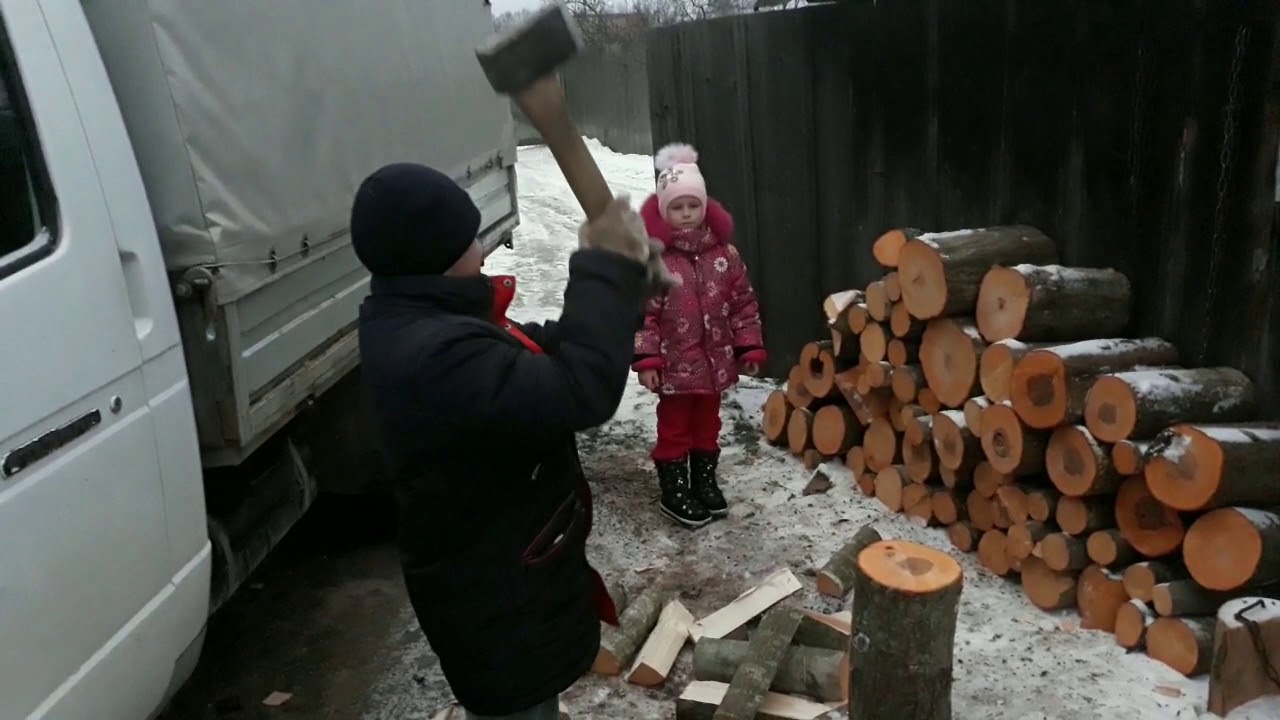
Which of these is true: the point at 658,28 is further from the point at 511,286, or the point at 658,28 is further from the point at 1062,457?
the point at 511,286

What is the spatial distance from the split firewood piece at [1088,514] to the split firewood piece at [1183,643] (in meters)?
0.40

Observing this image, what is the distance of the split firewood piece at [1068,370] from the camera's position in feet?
11.4

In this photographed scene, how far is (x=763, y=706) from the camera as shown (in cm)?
306

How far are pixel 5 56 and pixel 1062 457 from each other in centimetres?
341

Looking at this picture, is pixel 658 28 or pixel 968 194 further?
pixel 658 28

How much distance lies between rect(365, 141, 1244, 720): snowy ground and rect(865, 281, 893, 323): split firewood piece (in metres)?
0.90

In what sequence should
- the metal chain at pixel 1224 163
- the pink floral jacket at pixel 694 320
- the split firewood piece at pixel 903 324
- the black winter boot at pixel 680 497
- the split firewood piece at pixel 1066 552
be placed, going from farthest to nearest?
the black winter boot at pixel 680 497, the pink floral jacket at pixel 694 320, the split firewood piece at pixel 903 324, the split firewood piece at pixel 1066 552, the metal chain at pixel 1224 163

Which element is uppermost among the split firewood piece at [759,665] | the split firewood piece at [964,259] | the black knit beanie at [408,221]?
the black knit beanie at [408,221]

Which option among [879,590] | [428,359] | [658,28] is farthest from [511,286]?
[658,28]

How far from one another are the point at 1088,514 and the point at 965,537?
0.68m

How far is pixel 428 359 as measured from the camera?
5.86 ft

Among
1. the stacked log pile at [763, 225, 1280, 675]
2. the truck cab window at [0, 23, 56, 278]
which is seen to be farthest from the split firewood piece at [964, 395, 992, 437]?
the truck cab window at [0, 23, 56, 278]

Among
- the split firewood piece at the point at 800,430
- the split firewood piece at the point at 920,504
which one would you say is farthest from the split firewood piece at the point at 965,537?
the split firewood piece at the point at 800,430

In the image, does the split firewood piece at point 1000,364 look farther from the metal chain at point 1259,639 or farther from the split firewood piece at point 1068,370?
the metal chain at point 1259,639
